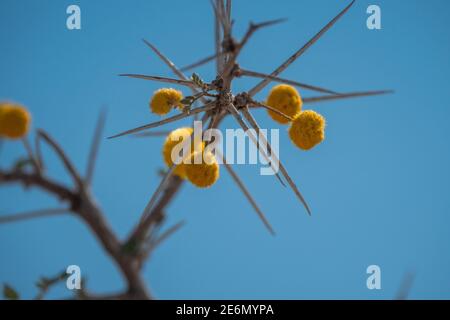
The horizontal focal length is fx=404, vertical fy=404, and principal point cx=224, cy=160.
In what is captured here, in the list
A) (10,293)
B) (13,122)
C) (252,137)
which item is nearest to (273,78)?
(252,137)

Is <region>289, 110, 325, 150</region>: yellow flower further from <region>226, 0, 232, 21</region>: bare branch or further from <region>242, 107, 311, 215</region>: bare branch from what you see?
<region>226, 0, 232, 21</region>: bare branch

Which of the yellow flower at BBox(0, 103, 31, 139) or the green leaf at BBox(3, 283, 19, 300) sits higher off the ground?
the yellow flower at BBox(0, 103, 31, 139)

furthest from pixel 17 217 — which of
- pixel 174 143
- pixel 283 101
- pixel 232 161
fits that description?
pixel 283 101

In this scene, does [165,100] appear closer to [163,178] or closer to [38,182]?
[163,178]

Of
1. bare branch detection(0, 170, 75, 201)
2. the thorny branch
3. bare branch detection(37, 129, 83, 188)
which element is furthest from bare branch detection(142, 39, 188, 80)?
bare branch detection(0, 170, 75, 201)

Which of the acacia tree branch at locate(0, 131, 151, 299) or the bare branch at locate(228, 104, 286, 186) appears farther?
the acacia tree branch at locate(0, 131, 151, 299)
